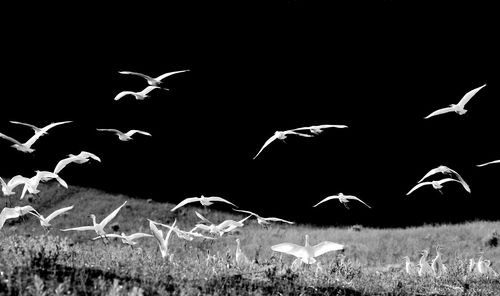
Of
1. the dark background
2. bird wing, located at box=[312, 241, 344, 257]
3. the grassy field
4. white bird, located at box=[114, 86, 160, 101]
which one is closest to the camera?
the grassy field

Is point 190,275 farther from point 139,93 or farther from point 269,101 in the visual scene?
point 269,101

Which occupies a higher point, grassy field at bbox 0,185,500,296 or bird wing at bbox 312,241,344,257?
bird wing at bbox 312,241,344,257

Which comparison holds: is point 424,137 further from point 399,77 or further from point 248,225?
point 248,225

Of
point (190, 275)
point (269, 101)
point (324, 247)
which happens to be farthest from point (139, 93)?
point (269, 101)

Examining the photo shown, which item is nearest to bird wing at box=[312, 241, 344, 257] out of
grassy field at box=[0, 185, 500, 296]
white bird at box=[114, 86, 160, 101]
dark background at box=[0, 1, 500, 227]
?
grassy field at box=[0, 185, 500, 296]

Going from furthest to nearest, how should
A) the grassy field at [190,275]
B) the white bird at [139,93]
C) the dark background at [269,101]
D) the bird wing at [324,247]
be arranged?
the dark background at [269,101] < the white bird at [139,93] < the bird wing at [324,247] < the grassy field at [190,275]

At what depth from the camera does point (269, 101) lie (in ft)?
77.6

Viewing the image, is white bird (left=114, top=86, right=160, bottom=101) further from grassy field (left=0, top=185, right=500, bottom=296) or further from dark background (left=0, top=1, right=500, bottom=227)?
dark background (left=0, top=1, right=500, bottom=227)

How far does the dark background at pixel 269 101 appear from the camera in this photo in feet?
67.6

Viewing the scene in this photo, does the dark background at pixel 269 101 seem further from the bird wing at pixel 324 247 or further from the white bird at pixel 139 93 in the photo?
the bird wing at pixel 324 247

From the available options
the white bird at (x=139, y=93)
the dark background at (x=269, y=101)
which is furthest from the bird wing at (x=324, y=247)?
the dark background at (x=269, y=101)

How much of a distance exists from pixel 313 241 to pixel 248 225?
2.67 m

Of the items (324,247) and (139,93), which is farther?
(139,93)

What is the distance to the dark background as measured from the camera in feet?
67.6
